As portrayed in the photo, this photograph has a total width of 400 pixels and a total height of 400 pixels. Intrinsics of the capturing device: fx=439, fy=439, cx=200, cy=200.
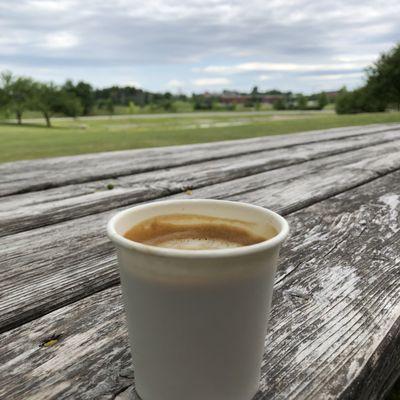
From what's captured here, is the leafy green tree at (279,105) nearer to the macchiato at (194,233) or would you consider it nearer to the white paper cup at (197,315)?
the macchiato at (194,233)

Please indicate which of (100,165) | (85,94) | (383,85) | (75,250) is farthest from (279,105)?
(75,250)

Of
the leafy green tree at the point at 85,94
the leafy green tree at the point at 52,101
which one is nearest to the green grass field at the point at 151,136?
the leafy green tree at the point at 52,101

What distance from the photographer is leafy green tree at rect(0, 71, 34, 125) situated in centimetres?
4581

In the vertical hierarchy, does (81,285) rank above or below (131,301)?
below

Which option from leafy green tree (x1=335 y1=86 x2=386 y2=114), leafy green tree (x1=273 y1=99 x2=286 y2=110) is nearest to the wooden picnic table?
leafy green tree (x1=335 y1=86 x2=386 y2=114)

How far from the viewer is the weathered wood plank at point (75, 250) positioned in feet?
2.99

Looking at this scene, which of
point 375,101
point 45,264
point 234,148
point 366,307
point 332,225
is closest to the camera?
point 366,307

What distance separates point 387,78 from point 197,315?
41140 mm

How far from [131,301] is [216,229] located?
20 cm

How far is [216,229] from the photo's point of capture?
755 mm

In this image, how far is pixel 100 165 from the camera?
2.57 meters

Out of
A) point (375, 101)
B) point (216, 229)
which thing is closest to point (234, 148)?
point (216, 229)

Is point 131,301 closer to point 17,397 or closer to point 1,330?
point 17,397

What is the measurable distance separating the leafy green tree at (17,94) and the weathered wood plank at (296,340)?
48903 millimetres
